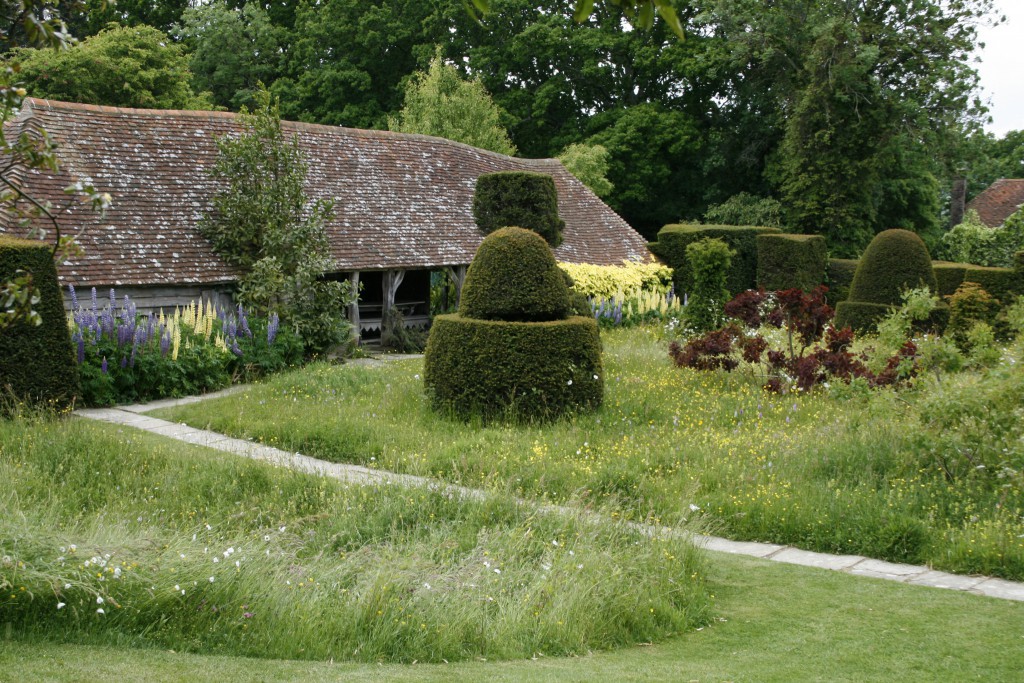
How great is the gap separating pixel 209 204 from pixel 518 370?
905 cm

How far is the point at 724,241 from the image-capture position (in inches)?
1073

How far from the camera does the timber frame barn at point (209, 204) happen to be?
16016 mm

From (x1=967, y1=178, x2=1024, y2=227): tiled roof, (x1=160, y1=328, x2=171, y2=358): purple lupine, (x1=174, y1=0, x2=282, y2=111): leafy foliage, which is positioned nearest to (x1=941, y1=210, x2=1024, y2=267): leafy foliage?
(x1=967, y1=178, x2=1024, y2=227): tiled roof

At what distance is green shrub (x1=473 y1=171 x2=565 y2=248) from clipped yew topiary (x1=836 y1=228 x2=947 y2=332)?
21.8ft

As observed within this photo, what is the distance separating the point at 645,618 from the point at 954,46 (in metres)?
31.1

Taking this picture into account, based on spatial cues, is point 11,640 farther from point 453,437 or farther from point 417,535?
point 453,437

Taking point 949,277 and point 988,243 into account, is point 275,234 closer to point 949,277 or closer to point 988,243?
point 949,277

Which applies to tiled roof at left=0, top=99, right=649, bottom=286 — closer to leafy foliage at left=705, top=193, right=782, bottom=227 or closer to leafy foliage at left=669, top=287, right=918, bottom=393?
leafy foliage at left=669, top=287, right=918, bottom=393

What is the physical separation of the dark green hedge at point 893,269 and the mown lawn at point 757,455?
8258 mm

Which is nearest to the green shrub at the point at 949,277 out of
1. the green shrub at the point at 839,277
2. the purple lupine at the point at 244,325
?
the green shrub at the point at 839,277

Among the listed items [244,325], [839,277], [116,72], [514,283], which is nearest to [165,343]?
[244,325]

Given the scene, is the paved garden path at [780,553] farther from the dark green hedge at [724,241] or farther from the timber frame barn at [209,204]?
the dark green hedge at [724,241]

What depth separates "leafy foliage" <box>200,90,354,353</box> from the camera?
666 inches

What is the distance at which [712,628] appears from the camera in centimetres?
596
